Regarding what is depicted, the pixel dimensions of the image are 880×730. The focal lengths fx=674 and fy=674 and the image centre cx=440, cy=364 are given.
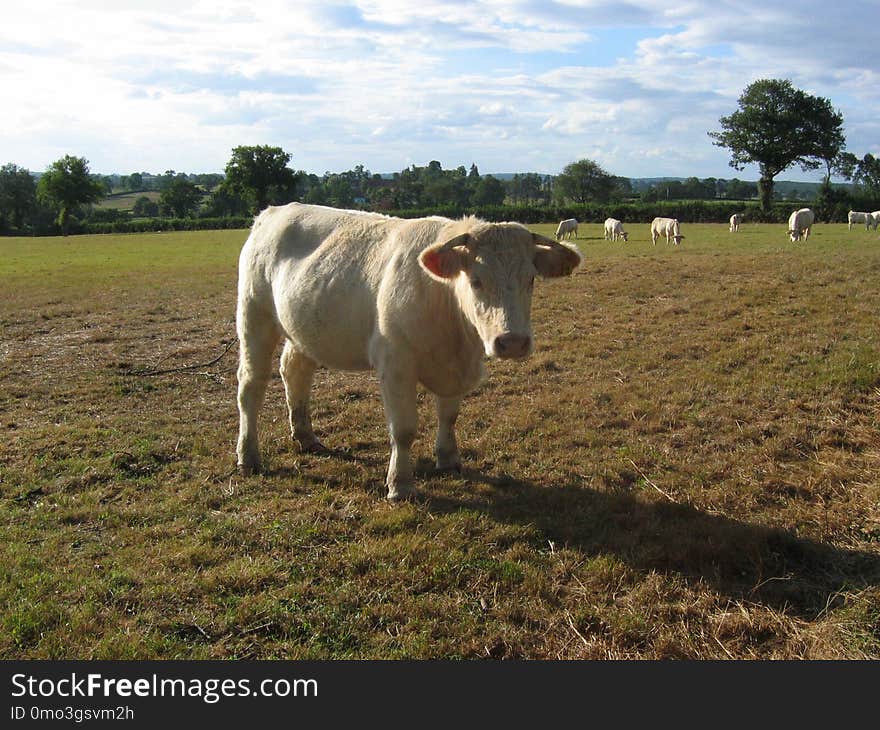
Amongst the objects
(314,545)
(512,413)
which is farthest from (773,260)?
(314,545)

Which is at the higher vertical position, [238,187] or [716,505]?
[238,187]

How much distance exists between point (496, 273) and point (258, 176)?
299 feet

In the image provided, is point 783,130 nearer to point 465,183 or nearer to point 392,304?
point 465,183

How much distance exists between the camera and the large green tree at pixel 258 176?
8975 centimetres

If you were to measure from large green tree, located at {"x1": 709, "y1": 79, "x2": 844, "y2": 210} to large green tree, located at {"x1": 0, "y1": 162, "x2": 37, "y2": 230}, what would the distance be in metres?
100

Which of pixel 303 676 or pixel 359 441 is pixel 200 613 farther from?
pixel 359 441

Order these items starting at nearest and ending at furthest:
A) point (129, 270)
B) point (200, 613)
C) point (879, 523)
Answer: point (200, 613)
point (879, 523)
point (129, 270)

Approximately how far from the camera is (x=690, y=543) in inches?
195

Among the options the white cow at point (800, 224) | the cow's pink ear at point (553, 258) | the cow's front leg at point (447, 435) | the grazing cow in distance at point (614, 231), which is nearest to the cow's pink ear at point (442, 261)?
the cow's pink ear at point (553, 258)

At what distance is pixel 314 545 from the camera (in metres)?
5.18

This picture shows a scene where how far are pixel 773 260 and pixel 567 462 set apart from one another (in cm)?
1648

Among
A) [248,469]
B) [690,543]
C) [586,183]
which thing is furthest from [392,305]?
[586,183]

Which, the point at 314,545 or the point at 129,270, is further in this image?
the point at 129,270

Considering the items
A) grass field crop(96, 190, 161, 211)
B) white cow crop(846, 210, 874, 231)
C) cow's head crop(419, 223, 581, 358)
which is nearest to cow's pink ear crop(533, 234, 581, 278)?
cow's head crop(419, 223, 581, 358)
